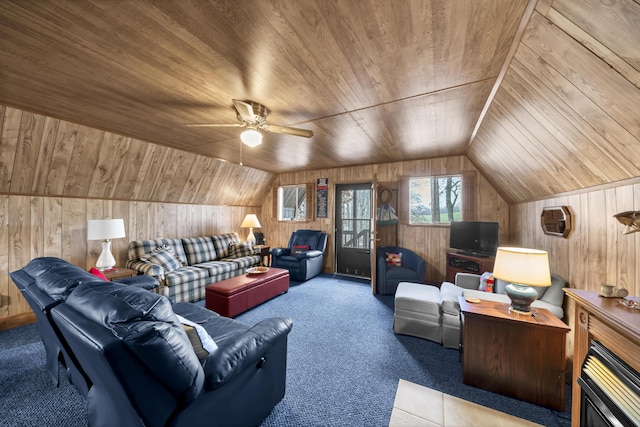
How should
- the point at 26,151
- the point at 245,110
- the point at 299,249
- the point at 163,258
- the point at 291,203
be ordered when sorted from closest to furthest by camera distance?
the point at 245,110 → the point at 26,151 → the point at 163,258 → the point at 299,249 → the point at 291,203

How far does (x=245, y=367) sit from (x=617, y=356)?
1.80 metres

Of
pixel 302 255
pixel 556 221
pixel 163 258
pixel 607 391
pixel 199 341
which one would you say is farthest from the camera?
pixel 302 255

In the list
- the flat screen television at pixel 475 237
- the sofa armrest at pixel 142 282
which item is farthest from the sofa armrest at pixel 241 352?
the flat screen television at pixel 475 237

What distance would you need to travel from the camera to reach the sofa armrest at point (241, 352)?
1.14 meters

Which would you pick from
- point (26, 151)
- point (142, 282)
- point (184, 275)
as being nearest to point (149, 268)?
point (184, 275)

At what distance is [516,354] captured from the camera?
1729 millimetres

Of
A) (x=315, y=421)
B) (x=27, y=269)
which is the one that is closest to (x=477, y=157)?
(x=315, y=421)

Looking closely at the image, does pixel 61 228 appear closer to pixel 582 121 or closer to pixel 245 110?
pixel 245 110

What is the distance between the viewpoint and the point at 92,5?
1.25 metres

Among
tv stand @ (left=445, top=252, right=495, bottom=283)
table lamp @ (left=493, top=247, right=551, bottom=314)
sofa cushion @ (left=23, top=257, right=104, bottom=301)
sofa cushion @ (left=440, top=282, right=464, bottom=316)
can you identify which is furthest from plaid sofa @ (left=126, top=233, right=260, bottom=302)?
tv stand @ (left=445, top=252, right=495, bottom=283)

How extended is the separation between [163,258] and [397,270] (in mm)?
3833

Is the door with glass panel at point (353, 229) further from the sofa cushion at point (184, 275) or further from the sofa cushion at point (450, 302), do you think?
the sofa cushion at point (184, 275)

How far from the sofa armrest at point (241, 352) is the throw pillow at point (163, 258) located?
2.92 meters

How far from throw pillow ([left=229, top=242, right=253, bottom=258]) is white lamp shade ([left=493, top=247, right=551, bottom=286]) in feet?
14.6
